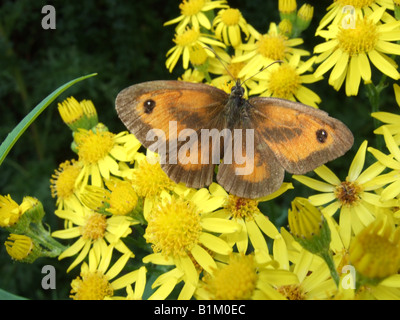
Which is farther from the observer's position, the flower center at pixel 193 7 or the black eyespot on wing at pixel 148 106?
the flower center at pixel 193 7

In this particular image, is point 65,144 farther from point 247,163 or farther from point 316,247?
point 316,247

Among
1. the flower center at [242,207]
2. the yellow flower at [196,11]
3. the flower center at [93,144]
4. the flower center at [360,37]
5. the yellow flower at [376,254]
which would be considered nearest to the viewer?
the yellow flower at [376,254]

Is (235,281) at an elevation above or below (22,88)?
below

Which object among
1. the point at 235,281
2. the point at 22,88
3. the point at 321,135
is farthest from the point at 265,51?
the point at 22,88

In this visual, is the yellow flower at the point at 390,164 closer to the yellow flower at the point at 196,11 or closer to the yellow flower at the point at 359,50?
the yellow flower at the point at 359,50

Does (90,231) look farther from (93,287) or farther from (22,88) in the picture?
(22,88)

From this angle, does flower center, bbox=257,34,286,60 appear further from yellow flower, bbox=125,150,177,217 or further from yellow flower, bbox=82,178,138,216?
yellow flower, bbox=82,178,138,216

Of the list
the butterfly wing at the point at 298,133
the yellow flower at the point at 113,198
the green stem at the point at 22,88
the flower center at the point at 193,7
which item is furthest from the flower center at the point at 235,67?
the green stem at the point at 22,88
